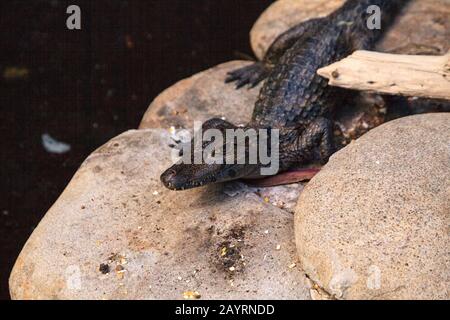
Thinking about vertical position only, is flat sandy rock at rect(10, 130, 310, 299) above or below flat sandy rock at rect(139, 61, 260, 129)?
below

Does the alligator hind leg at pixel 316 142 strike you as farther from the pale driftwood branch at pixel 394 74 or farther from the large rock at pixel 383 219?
the large rock at pixel 383 219

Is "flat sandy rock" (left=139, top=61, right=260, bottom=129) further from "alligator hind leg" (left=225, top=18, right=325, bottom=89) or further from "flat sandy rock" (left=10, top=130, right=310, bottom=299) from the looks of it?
"flat sandy rock" (left=10, top=130, right=310, bottom=299)

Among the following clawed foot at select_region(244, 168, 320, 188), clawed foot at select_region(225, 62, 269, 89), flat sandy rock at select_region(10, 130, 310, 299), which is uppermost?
clawed foot at select_region(225, 62, 269, 89)

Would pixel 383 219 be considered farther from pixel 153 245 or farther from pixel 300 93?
pixel 300 93

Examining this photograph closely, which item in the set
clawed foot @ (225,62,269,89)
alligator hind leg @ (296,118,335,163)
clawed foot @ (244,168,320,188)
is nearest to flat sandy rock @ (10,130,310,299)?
clawed foot @ (244,168,320,188)

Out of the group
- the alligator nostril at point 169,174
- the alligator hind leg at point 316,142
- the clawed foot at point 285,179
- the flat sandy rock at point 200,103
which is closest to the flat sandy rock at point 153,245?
the clawed foot at point 285,179
